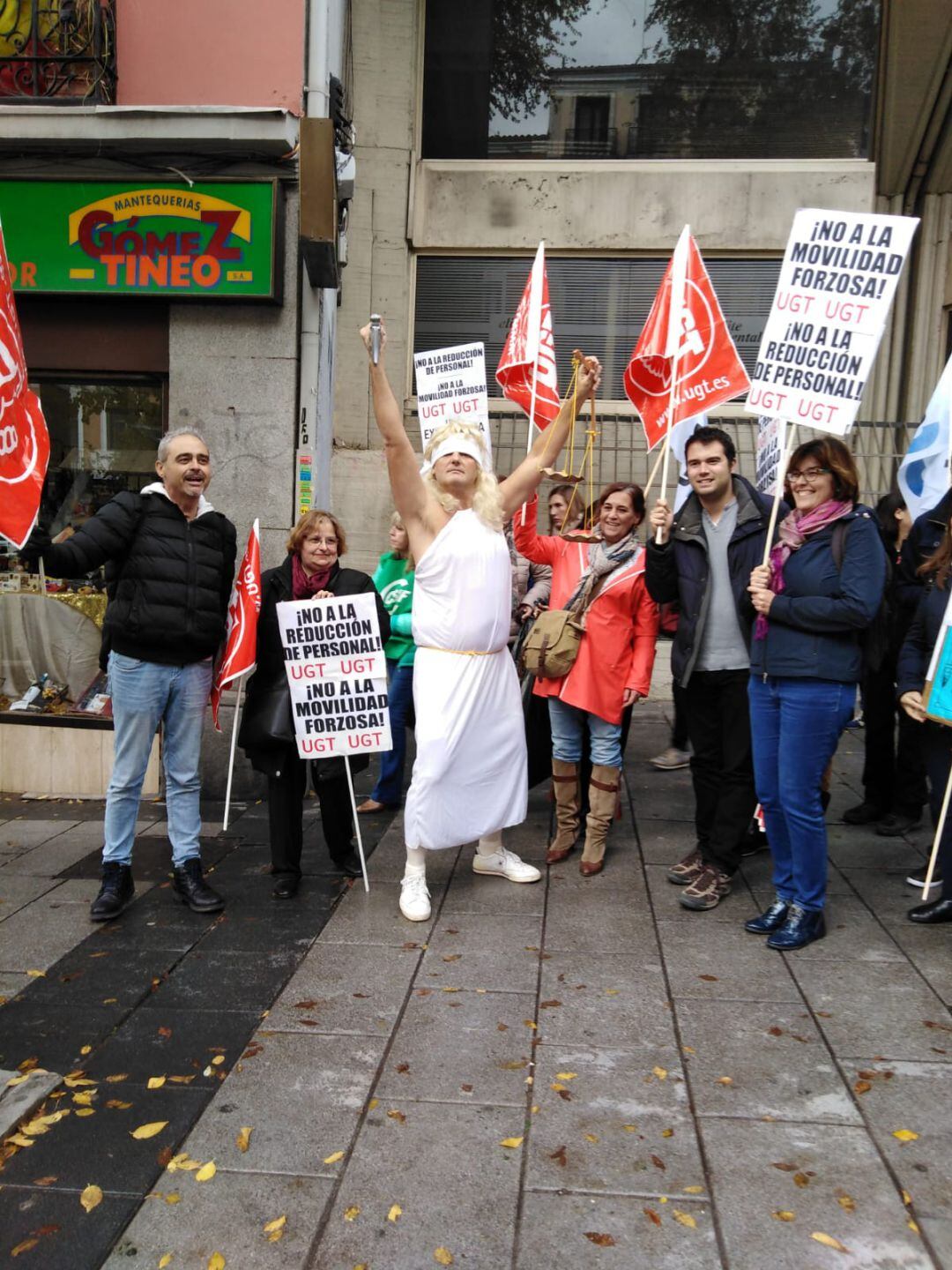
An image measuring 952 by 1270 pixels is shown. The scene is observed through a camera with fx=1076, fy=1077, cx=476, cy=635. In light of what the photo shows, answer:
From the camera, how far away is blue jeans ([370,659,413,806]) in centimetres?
683

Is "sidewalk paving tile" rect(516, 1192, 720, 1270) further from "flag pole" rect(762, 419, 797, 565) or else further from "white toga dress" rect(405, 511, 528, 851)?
"flag pole" rect(762, 419, 797, 565)

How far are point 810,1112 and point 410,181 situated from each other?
10053 millimetres

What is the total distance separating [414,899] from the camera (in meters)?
5.05

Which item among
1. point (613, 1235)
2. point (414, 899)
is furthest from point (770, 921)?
point (613, 1235)

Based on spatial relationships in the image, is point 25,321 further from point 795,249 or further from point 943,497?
point 943,497

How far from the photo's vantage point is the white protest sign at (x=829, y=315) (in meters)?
4.64

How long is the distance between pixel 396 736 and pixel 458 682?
189cm

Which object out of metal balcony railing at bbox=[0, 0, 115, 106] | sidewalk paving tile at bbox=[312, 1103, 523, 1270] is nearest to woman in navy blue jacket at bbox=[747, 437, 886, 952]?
sidewalk paving tile at bbox=[312, 1103, 523, 1270]

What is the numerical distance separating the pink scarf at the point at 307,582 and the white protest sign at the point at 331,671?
0.11 metres

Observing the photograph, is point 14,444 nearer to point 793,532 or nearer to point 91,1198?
point 91,1198

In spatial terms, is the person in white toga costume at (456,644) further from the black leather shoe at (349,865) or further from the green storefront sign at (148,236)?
the green storefront sign at (148,236)

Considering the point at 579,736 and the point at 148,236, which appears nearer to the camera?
the point at 579,736

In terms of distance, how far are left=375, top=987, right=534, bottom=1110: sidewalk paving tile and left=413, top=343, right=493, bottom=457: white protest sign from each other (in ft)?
14.1

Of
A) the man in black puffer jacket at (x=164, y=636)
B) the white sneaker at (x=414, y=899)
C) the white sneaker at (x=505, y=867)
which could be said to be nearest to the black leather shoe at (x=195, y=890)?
the man in black puffer jacket at (x=164, y=636)
